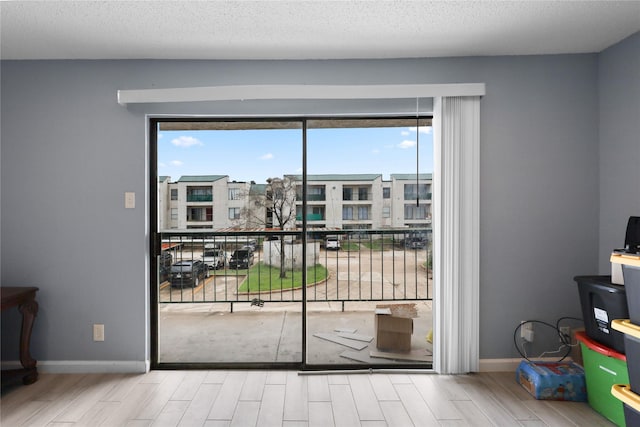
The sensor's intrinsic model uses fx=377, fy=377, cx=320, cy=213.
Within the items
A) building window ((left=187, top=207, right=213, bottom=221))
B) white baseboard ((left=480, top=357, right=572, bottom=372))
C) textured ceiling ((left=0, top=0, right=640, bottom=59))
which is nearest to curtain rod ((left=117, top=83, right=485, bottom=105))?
textured ceiling ((left=0, top=0, right=640, bottom=59))

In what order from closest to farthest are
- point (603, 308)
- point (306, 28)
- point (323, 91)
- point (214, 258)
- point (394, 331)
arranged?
point (603, 308) → point (306, 28) → point (323, 91) → point (394, 331) → point (214, 258)

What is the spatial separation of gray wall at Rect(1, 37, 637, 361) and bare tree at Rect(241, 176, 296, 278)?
0.59 m

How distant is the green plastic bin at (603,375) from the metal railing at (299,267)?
1.17 meters

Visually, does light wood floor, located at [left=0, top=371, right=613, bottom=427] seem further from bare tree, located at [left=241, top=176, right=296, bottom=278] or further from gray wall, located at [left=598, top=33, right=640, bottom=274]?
gray wall, located at [left=598, top=33, right=640, bottom=274]

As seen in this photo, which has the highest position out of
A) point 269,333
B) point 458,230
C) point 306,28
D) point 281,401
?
point 306,28

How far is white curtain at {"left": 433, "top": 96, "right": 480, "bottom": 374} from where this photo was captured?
2.76 m

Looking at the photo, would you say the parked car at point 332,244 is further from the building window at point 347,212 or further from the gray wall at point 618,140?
the gray wall at point 618,140

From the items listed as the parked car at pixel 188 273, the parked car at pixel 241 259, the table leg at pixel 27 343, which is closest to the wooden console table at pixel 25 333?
the table leg at pixel 27 343

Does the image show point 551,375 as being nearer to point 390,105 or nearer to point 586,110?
point 586,110

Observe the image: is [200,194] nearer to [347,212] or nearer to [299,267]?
[299,267]

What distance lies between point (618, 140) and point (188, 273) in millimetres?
3444

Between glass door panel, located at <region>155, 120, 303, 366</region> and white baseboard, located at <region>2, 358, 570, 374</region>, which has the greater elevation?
glass door panel, located at <region>155, 120, 303, 366</region>

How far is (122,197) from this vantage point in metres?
2.86

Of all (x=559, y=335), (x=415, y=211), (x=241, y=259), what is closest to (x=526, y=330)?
(x=559, y=335)
